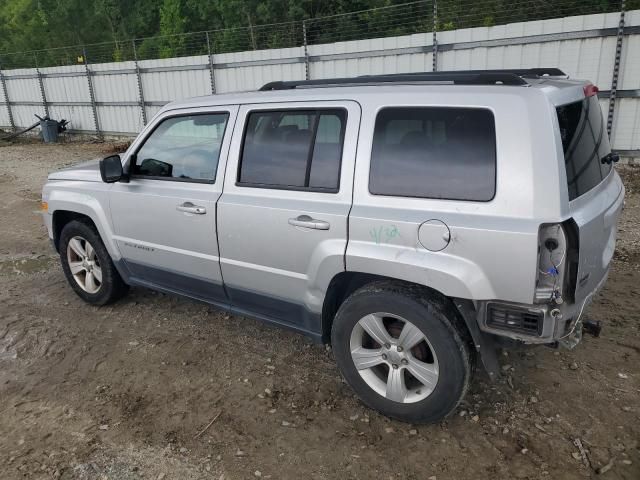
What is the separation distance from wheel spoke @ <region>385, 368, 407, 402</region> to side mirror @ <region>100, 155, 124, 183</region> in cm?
252

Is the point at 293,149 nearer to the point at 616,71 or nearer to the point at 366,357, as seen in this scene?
the point at 366,357

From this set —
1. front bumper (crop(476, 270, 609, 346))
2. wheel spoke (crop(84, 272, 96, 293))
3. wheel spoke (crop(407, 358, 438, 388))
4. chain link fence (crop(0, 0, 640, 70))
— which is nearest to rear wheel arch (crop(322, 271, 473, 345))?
front bumper (crop(476, 270, 609, 346))

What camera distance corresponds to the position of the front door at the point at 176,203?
362 centimetres

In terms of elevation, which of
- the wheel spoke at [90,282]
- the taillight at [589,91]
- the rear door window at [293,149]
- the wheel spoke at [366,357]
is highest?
the taillight at [589,91]

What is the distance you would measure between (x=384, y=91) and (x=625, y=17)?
7.68 metres

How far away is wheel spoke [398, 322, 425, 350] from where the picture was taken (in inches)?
111

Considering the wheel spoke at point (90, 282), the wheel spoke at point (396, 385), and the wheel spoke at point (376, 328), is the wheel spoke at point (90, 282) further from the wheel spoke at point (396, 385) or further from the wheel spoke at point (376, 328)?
the wheel spoke at point (396, 385)

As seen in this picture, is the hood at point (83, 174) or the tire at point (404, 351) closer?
the tire at point (404, 351)

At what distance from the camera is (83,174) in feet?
14.7

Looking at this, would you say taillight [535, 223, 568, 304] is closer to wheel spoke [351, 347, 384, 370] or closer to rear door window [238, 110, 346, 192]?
wheel spoke [351, 347, 384, 370]

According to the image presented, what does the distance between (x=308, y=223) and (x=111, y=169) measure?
1820 millimetres

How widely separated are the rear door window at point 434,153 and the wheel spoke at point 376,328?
2.34 ft

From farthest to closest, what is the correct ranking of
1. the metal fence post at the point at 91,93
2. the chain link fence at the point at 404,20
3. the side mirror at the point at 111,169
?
1. the metal fence post at the point at 91,93
2. the chain link fence at the point at 404,20
3. the side mirror at the point at 111,169

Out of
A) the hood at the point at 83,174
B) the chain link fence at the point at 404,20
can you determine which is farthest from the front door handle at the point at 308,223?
the chain link fence at the point at 404,20
